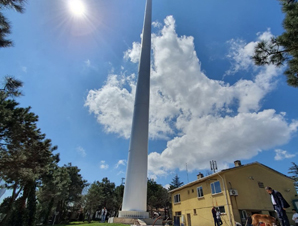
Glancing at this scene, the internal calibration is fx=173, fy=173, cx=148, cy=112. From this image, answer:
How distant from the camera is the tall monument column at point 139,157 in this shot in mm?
13523

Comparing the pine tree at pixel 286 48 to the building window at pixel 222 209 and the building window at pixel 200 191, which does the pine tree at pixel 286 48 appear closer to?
the building window at pixel 222 209

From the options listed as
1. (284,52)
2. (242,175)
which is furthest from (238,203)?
(284,52)

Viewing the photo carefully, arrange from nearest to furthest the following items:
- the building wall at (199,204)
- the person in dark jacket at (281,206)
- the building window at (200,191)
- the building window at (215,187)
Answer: the person in dark jacket at (281,206) < the building wall at (199,204) < the building window at (215,187) < the building window at (200,191)

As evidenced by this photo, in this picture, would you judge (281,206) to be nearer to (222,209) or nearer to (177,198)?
(222,209)

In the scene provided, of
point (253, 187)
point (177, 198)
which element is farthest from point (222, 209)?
point (177, 198)

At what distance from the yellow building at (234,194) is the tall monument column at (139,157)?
738cm

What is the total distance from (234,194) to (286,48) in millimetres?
13169

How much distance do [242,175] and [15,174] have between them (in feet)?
68.5

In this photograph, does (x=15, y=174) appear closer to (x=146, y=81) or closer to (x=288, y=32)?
(x=146, y=81)

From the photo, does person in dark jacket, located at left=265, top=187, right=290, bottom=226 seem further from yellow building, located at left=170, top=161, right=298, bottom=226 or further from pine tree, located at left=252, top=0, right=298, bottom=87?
yellow building, located at left=170, top=161, right=298, bottom=226

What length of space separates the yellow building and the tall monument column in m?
7.38

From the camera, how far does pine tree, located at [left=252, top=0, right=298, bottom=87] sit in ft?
21.0

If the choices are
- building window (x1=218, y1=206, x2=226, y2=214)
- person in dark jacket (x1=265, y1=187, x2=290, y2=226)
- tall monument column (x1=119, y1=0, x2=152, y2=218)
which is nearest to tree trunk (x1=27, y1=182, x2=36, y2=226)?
tall monument column (x1=119, y1=0, x2=152, y2=218)

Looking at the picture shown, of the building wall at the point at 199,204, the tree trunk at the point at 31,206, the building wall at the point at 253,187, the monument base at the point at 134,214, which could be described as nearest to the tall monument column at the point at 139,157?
the monument base at the point at 134,214
